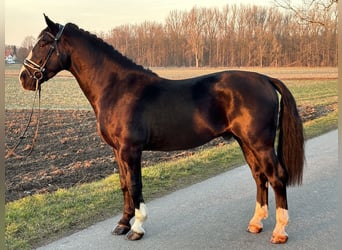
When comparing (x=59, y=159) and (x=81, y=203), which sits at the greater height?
(x=81, y=203)

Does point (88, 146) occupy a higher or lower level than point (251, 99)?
lower

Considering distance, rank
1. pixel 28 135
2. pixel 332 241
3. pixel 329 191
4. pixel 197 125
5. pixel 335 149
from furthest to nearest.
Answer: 1. pixel 28 135
2. pixel 335 149
3. pixel 329 191
4. pixel 197 125
5. pixel 332 241

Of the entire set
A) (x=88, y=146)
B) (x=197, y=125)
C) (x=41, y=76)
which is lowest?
(x=88, y=146)

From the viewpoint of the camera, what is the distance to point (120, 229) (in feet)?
13.4

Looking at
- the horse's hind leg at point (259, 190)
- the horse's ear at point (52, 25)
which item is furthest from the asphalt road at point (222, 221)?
the horse's ear at point (52, 25)

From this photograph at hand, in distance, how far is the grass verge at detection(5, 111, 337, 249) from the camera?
4.09 metres

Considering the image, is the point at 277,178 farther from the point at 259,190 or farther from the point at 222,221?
the point at 222,221

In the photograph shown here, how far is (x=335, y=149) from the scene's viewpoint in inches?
316

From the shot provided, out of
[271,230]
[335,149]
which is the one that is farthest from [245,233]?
[335,149]

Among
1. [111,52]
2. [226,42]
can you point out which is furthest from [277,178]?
[226,42]

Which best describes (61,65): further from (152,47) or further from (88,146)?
(152,47)

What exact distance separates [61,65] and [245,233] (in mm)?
2567

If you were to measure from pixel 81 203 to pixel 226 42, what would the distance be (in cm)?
3048

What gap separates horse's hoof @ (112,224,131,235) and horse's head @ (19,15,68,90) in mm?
1701
